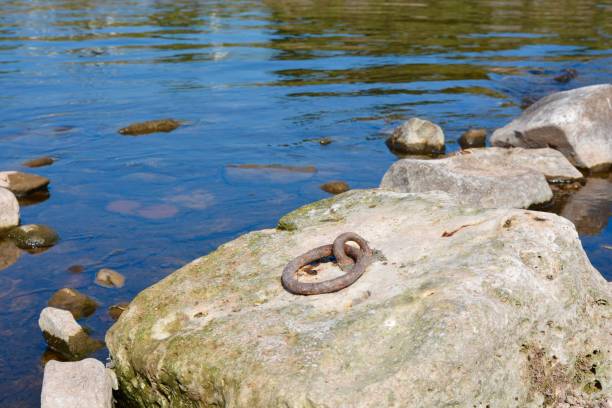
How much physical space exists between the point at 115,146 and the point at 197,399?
8.16 m

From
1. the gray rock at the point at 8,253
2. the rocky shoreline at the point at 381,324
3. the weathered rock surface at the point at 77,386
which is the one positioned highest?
the rocky shoreline at the point at 381,324

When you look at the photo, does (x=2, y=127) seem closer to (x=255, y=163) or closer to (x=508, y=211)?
(x=255, y=163)

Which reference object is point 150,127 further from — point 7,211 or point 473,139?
point 473,139

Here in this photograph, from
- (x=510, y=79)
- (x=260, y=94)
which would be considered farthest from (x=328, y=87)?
(x=510, y=79)

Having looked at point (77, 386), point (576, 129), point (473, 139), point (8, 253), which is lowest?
point (8, 253)

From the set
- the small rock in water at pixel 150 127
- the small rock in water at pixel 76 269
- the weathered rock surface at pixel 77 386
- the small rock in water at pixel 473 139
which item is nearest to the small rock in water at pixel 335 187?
the small rock in water at pixel 473 139

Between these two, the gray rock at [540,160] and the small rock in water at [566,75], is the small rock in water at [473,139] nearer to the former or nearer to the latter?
the gray rock at [540,160]

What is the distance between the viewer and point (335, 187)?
9.91 metres

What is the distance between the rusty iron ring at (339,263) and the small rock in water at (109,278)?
8.92 ft

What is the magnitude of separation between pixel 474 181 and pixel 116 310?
4301 millimetres

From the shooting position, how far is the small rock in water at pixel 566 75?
656 inches

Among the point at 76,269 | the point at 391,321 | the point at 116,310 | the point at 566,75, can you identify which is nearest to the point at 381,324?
the point at 391,321

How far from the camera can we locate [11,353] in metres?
6.05

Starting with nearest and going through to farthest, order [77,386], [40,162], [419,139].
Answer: [77,386]
[40,162]
[419,139]
